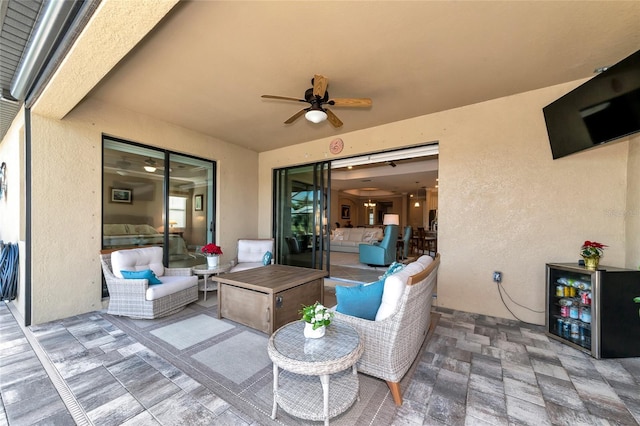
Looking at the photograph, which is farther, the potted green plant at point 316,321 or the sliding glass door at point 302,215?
the sliding glass door at point 302,215

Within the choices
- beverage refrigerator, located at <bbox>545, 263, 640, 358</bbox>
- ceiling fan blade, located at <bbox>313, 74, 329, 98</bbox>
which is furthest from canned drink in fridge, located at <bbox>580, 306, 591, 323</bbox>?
ceiling fan blade, located at <bbox>313, 74, 329, 98</bbox>

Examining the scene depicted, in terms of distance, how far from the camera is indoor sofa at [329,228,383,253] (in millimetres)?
8797

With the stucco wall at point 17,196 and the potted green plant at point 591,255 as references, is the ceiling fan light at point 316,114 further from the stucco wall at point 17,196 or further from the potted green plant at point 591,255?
the stucco wall at point 17,196

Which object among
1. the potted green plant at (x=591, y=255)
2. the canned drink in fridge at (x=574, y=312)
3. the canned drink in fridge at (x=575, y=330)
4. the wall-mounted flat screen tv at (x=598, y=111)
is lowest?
the canned drink in fridge at (x=575, y=330)

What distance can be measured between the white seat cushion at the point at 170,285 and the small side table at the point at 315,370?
204 centimetres

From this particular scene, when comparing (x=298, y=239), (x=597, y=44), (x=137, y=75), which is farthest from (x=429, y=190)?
(x=137, y=75)

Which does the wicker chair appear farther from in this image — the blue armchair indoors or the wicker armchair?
the blue armchair indoors

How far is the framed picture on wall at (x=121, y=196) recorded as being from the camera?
12.5ft

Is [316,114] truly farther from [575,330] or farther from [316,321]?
[575,330]

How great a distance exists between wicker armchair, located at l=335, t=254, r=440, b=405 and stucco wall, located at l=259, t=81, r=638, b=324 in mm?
2081

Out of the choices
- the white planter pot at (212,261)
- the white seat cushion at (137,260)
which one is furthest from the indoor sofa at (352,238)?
the white seat cushion at (137,260)

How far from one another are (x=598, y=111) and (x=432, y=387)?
110 inches

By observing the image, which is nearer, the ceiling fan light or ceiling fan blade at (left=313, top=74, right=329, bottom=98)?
ceiling fan blade at (left=313, top=74, right=329, bottom=98)

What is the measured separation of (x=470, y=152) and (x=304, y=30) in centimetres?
272
